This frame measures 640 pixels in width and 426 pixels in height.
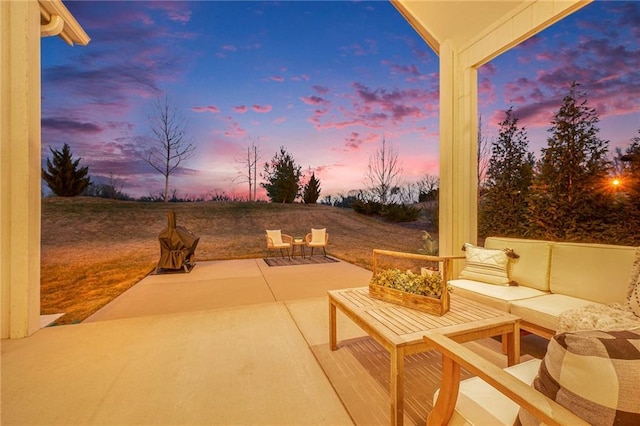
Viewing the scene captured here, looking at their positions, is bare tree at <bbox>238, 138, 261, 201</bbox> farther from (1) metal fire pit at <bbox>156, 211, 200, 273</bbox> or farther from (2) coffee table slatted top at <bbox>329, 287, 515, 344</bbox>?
(2) coffee table slatted top at <bbox>329, 287, 515, 344</bbox>

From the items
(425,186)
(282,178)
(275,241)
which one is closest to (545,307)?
(275,241)

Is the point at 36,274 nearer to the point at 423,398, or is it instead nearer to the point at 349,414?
the point at 349,414

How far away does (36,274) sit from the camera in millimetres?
2527

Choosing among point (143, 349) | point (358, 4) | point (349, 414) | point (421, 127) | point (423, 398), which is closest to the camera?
point (349, 414)

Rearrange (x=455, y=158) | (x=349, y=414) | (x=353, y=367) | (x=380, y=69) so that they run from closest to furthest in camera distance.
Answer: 1. (x=349, y=414)
2. (x=353, y=367)
3. (x=455, y=158)
4. (x=380, y=69)

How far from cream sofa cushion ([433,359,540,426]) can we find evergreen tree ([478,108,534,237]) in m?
3.26

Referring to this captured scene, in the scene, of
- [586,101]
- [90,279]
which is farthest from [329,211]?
[586,101]

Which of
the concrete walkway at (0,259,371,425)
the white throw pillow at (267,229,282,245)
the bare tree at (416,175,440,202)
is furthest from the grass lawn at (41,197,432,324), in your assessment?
the bare tree at (416,175,440,202)

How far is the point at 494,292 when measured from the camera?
239 cm

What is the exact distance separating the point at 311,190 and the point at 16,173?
13.7 m

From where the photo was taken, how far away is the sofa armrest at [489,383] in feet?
1.98

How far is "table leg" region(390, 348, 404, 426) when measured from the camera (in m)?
1.32

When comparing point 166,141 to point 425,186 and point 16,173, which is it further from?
point 425,186

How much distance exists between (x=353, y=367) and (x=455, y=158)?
3.13 meters
